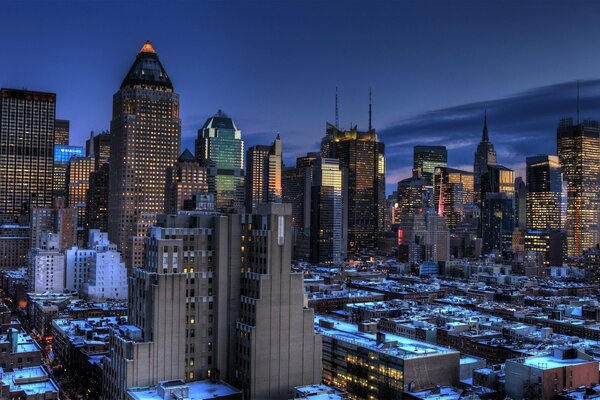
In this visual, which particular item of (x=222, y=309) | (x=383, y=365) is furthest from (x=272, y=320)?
(x=383, y=365)

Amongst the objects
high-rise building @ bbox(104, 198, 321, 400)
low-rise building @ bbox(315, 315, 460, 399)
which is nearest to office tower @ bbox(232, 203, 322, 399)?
high-rise building @ bbox(104, 198, 321, 400)

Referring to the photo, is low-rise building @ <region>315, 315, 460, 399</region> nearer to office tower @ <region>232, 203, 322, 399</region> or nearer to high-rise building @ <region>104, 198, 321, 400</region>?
office tower @ <region>232, 203, 322, 399</region>

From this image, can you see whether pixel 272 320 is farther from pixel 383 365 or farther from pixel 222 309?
pixel 383 365

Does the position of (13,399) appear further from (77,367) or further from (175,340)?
(77,367)

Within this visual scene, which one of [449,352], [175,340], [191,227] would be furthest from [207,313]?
[449,352]

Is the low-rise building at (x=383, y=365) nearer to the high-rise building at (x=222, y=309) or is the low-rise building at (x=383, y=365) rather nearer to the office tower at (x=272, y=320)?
the office tower at (x=272, y=320)

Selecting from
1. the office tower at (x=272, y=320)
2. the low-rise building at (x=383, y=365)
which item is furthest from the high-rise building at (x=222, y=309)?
the low-rise building at (x=383, y=365)
